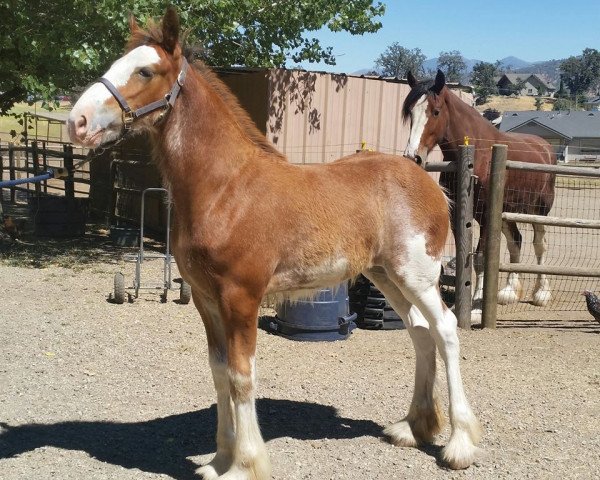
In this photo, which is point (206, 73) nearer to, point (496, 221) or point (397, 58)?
point (496, 221)

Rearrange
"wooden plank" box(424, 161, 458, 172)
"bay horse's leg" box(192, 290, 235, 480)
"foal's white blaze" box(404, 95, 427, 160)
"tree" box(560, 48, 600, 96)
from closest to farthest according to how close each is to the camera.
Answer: "bay horse's leg" box(192, 290, 235, 480) < "wooden plank" box(424, 161, 458, 172) < "foal's white blaze" box(404, 95, 427, 160) < "tree" box(560, 48, 600, 96)

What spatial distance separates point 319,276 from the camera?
4.02m

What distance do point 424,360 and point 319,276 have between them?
3.51ft

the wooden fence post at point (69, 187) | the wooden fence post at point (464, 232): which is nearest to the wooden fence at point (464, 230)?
the wooden fence post at point (464, 232)

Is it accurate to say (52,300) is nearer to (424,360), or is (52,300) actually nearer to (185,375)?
(185,375)

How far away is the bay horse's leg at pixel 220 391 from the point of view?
13.0ft

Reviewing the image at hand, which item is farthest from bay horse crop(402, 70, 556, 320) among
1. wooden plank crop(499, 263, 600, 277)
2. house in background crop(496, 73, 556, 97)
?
house in background crop(496, 73, 556, 97)

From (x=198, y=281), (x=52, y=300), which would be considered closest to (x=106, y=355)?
(x=52, y=300)

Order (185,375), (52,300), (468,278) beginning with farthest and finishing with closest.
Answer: (52,300) < (468,278) < (185,375)

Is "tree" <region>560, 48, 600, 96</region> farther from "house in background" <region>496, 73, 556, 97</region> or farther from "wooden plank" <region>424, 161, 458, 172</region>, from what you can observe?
"wooden plank" <region>424, 161, 458, 172</region>

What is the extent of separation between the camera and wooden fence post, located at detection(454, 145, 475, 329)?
23.7 feet

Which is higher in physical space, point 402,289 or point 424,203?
point 424,203

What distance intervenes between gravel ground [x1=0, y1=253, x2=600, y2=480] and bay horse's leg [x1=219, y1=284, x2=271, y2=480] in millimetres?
373

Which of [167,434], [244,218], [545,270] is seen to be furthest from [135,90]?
[545,270]
